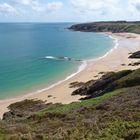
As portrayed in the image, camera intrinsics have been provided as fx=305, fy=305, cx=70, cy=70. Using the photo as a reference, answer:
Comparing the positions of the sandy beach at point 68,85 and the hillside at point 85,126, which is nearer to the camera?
the hillside at point 85,126

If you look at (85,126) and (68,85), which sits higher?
(68,85)

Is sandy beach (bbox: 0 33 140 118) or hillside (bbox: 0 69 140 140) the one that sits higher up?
sandy beach (bbox: 0 33 140 118)

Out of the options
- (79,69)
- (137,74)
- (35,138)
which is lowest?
(35,138)

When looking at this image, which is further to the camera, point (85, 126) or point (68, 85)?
point (68, 85)

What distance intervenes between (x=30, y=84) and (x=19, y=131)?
40659 millimetres

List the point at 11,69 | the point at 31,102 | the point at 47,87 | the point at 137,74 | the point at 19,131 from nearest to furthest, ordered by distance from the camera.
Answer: the point at 19,131 → the point at 137,74 → the point at 31,102 → the point at 47,87 → the point at 11,69

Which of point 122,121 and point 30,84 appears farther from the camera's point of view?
point 30,84

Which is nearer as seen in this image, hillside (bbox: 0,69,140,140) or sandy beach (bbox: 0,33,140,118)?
hillside (bbox: 0,69,140,140)

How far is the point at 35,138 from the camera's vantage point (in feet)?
53.1

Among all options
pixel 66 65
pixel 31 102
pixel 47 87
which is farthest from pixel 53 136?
pixel 66 65

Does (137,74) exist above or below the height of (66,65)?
below

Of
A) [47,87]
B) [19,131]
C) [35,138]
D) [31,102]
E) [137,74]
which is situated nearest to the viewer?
[35,138]

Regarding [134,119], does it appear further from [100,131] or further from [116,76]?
[116,76]

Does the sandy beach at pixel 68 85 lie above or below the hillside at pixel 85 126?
above
